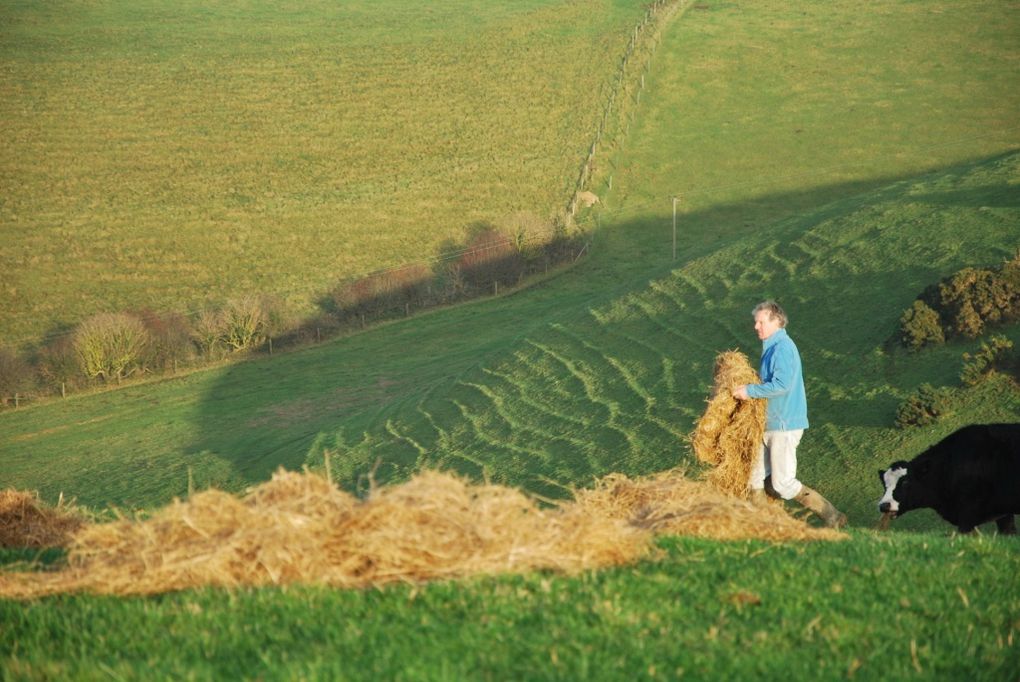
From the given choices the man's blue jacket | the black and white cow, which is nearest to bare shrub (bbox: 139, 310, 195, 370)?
the black and white cow

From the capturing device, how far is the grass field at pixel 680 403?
7.59m

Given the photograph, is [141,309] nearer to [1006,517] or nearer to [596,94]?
[596,94]

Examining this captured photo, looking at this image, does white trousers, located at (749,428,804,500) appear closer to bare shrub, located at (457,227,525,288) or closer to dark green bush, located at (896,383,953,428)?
dark green bush, located at (896,383,953,428)

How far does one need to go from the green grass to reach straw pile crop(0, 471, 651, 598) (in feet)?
0.82

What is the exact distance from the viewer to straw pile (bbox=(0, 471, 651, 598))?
8.72 meters

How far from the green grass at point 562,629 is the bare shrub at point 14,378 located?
47605 mm

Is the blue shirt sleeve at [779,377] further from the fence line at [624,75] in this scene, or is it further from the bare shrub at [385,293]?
the fence line at [624,75]

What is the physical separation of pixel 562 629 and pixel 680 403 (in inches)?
855

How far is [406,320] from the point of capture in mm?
58531

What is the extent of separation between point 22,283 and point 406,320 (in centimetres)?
2328

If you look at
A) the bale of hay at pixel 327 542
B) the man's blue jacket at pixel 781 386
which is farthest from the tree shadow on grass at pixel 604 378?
the bale of hay at pixel 327 542

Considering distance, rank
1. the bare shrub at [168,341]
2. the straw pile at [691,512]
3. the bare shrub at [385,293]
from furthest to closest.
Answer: the bare shrub at [385,293] → the bare shrub at [168,341] → the straw pile at [691,512]

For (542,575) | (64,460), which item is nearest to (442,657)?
(542,575)

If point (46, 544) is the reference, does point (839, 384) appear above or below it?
below
